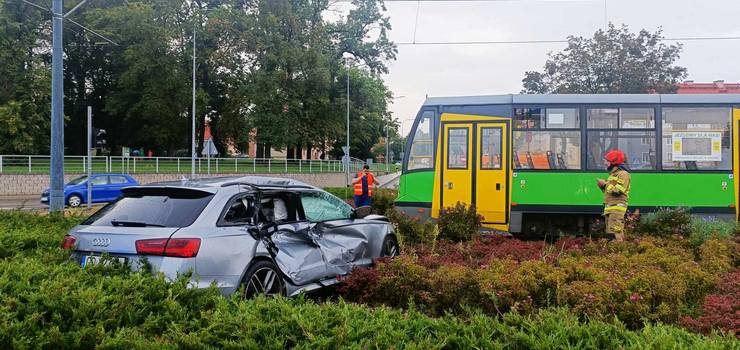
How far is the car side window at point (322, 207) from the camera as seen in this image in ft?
21.8

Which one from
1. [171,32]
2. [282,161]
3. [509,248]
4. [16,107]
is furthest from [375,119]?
[509,248]

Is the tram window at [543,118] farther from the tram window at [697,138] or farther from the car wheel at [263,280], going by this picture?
the car wheel at [263,280]

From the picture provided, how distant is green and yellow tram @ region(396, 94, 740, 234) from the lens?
1158cm

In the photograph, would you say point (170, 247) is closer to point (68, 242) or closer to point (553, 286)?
point (68, 242)

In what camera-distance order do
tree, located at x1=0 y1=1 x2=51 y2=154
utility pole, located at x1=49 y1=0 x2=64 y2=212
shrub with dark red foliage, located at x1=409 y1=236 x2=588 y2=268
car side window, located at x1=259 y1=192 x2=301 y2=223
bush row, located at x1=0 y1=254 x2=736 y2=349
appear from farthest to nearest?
tree, located at x1=0 y1=1 x2=51 y2=154
utility pole, located at x1=49 y1=0 x2=64 y2=212
shrub with dark red foliage, located at x1=409 y1=236 x2=588 y2=268
car side window, located at x1=259 y1=192 x2=301 y2=223
bush row, located at x1=0 y1=254 x2=736 y2=349

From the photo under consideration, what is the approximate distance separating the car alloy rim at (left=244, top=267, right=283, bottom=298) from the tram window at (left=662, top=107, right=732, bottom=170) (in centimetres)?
911

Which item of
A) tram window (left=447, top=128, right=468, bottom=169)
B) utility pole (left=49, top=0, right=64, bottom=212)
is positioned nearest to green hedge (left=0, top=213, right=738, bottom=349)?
utility pole (left=49, top=0, right=64, bottom=212)

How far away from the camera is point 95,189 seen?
26062 millimetres

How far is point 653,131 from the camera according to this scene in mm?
11742

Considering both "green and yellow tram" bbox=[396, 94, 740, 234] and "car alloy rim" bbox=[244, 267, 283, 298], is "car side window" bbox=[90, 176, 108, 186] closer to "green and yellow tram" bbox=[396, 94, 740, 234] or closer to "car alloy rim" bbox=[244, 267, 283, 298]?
"green and yellow tram" bbox=[396, 94, 740, 234]

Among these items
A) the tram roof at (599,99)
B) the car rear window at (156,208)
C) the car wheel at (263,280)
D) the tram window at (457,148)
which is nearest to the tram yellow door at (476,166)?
the tram window at (457,148)

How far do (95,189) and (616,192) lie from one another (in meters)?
23.2

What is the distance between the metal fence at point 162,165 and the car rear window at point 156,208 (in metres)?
26.4

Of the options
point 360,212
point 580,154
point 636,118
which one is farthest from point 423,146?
point 360,212
